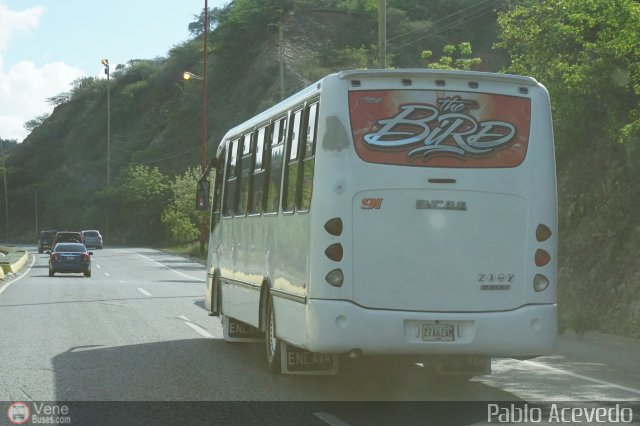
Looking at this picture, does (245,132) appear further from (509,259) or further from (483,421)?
(483,421)

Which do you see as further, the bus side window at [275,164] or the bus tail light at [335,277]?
the bus side window at [275,164]

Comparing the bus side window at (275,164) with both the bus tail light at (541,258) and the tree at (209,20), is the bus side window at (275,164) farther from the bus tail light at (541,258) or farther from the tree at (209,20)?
the tree at (209,20)

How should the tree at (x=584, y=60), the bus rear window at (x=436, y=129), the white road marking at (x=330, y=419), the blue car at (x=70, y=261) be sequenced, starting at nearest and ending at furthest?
the white road marking at (x=330, y=419), the bus rear window at (x=436, y=129), the tree at (x=584, y=60), the blue car at (x=70, y=261)

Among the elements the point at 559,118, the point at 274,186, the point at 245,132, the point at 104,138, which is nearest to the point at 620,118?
the point at 559,118

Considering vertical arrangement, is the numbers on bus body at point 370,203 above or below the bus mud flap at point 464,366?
above

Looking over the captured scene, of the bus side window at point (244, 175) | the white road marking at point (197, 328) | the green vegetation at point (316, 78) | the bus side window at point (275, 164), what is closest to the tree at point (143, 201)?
the green vegetation at point (316, 78)

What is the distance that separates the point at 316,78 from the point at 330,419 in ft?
299

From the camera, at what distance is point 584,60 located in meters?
19.8

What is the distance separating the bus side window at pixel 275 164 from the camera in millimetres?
11109

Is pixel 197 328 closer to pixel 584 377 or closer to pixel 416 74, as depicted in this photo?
pixel 584 377

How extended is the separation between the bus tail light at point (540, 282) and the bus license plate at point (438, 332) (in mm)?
896

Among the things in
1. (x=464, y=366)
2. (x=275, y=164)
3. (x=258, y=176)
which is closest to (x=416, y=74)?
(x=275, y=164)

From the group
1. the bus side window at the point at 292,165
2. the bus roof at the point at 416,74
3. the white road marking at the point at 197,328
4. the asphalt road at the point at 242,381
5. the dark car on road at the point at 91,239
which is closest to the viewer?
the asphalt road at the point at 242,381

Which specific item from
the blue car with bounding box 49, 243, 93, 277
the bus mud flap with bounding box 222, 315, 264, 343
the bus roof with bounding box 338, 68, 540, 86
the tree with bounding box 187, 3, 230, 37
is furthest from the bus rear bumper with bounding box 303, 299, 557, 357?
the tree with bounding box 187, 3, 230, 37
